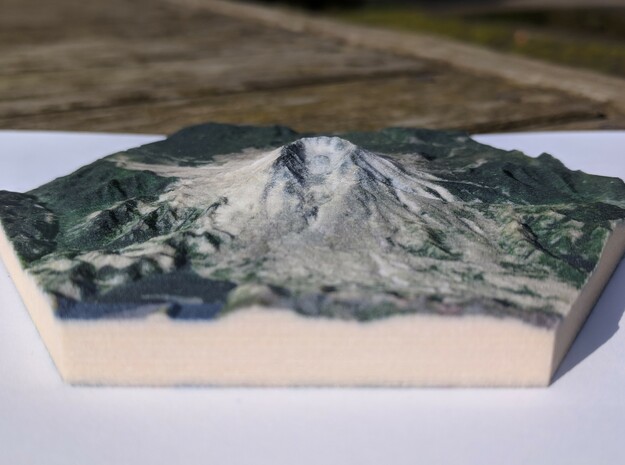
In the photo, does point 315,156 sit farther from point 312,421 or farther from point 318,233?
point 312,421

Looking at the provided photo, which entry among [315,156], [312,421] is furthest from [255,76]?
[312,421]

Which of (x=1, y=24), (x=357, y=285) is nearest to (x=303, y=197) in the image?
(x=357, y=285)

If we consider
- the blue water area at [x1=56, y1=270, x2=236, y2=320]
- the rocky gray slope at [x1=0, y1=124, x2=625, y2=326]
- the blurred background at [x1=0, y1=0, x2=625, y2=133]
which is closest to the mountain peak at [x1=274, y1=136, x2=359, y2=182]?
the rocky gray slope at [x1=0, y1=124, x2=625, y2=326]

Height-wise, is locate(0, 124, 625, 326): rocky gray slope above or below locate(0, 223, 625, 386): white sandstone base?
above

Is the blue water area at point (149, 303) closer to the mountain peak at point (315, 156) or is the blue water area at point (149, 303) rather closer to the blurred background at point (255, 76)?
the mountain peak at point (315, 156)

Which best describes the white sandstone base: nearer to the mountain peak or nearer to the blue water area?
the blue water area

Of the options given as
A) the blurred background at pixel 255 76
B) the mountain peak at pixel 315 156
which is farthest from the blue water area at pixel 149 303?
the blurred background at pixel 255 76
